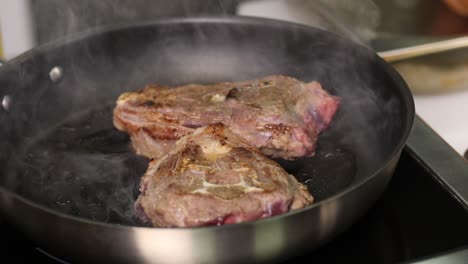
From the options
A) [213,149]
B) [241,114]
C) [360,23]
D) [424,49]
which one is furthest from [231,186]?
[360,23]

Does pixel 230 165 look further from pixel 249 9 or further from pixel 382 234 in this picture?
pixel 249 9

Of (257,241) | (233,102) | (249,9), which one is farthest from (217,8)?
(257,241)

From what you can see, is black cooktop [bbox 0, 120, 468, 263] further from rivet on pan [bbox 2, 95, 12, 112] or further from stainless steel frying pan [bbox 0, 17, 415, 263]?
rivet on pan [bbox 2, 95, 12, 112]

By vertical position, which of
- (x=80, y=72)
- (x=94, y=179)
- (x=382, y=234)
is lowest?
(x=382, y=234)

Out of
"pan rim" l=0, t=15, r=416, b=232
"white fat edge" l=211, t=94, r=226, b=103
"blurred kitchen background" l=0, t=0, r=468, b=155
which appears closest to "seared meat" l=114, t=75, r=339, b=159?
"white fat edge" l=211, t=94, r=226, b=103

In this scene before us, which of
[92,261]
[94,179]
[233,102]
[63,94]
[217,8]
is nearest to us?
[92,261]

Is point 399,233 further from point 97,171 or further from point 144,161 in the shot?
point 97,171

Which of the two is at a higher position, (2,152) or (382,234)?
(2,152)
